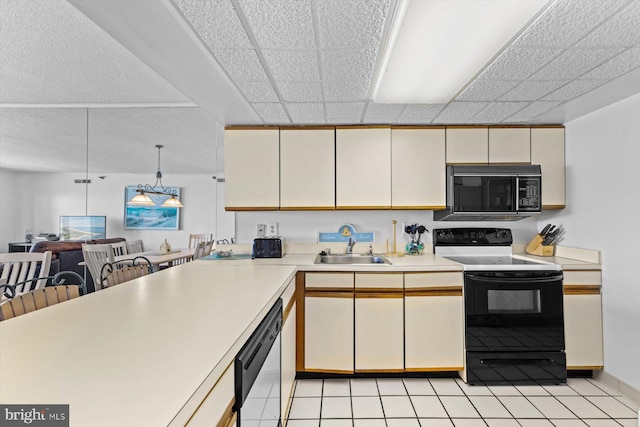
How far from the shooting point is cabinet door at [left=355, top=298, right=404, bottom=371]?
7.98 ft

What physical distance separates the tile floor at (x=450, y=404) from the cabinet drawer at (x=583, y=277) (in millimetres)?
722

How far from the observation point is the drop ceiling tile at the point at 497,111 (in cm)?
239

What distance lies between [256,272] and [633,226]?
2.53m

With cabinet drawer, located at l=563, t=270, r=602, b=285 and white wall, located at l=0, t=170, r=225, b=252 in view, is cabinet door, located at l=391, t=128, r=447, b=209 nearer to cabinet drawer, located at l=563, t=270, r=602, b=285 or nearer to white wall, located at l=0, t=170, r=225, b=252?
cabinet drawer, located at l=563, t=270, r=602, b=285

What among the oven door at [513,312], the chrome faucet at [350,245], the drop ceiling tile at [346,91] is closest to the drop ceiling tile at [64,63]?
the drop ceiling tile at [346,91]

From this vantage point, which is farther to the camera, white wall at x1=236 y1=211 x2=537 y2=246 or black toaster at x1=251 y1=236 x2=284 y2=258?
white wall at x1=236 y1=211 x2=537 y2=246

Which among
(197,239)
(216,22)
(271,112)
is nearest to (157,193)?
(197,239)

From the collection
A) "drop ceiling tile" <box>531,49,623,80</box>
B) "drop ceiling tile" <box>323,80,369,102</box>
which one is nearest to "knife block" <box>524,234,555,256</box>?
"drop ceiling tile" <box>531,49,623,80</box>

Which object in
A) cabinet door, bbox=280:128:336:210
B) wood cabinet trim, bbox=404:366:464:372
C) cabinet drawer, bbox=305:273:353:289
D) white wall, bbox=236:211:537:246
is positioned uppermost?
cabinet door, bbox=280:128:336:210

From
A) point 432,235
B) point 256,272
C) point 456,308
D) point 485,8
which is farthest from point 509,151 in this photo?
point 256,272

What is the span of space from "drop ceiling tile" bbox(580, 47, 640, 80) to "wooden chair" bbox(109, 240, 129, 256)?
3.68 meters

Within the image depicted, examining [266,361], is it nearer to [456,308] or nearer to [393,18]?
[393,18]

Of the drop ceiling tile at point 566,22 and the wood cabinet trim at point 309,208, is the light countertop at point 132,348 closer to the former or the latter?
the wood cabinet trim at point 309,208
